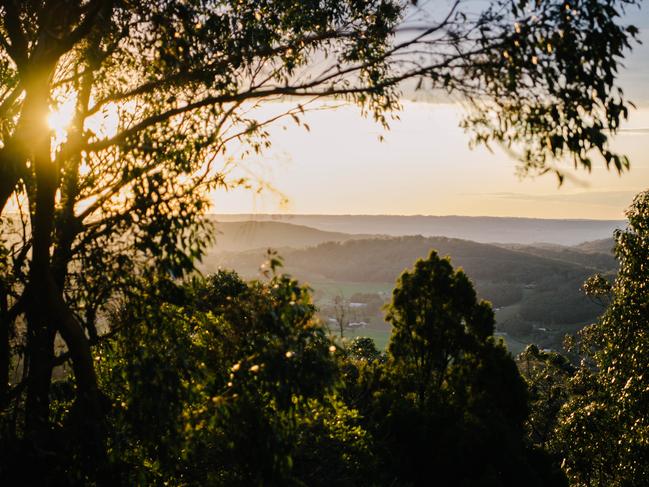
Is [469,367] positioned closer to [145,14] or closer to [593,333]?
[593,333]

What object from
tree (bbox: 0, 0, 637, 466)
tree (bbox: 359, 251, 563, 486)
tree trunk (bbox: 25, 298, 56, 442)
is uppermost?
tree (bbox: 0, 0, 637, 466)

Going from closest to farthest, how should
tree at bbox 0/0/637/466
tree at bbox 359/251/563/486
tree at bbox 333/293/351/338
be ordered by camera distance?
tree at bbox 0/0/637/466
tree at bbox 359/251/563/486
tree at bbox 333/293/351/338

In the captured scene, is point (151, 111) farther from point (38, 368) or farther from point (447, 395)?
point (447, 395)

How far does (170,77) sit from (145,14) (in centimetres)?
99

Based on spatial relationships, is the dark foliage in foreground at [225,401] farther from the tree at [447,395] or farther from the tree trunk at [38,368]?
the tree trunk at [38,368]

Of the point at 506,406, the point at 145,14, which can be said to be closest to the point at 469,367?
the point at 506,406

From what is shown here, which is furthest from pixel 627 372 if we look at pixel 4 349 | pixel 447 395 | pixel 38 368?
pixel 4 349

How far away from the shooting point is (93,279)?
298 inches

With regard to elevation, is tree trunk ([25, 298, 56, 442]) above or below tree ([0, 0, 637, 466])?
below

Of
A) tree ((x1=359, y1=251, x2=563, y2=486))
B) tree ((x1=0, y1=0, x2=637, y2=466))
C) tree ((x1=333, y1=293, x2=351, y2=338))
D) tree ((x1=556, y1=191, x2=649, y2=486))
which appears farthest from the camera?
tree ((x1=333, y1=293, x2=351, y2=338))

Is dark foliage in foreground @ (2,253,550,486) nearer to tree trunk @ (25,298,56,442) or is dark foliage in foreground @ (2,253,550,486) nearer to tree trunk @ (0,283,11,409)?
tree trunk @ (25,298,56,442)

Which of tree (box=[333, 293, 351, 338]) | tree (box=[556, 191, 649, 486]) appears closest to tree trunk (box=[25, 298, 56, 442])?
tree (box=[556, 191, 649, 486])

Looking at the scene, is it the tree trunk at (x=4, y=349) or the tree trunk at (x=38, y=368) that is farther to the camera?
the tree trunk at (x=4, y=349)

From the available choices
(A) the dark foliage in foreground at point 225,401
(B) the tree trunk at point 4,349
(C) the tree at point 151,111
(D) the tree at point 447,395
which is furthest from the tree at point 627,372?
(B) the tree trunk at point 4,349
